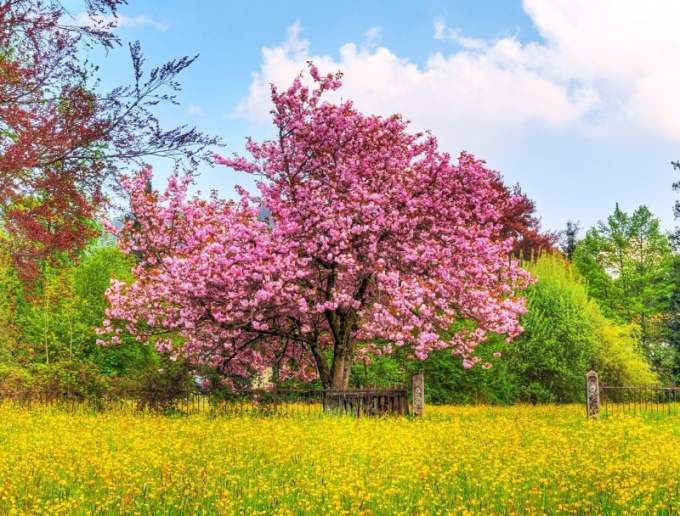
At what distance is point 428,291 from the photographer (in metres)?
18.3

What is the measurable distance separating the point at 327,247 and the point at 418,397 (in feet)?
18.5

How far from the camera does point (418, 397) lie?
20406 millimetres

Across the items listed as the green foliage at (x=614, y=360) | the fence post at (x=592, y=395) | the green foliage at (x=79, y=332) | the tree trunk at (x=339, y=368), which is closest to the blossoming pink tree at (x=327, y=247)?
the tree trunk at (x=339, y=368)

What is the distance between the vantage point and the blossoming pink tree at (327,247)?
18125 mm

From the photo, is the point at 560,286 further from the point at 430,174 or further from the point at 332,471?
the point at 332,471

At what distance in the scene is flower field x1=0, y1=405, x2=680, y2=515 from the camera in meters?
7.74

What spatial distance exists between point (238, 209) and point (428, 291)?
19.7ft

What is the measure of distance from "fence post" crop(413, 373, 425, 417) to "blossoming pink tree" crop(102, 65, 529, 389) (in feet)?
4.08

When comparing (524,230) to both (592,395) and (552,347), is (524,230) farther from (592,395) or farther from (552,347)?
(592,395)

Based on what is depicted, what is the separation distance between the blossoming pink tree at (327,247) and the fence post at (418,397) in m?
1.24

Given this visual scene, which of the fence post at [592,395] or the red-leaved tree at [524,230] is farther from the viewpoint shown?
the red-leaved tree at [524,230]

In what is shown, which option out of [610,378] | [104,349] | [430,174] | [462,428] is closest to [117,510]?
[462,428]

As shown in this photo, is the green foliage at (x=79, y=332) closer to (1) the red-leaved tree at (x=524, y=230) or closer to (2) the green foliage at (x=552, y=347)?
(2) the green foliage at (x=552, y=347)

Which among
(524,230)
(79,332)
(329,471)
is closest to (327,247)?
(329,471)
